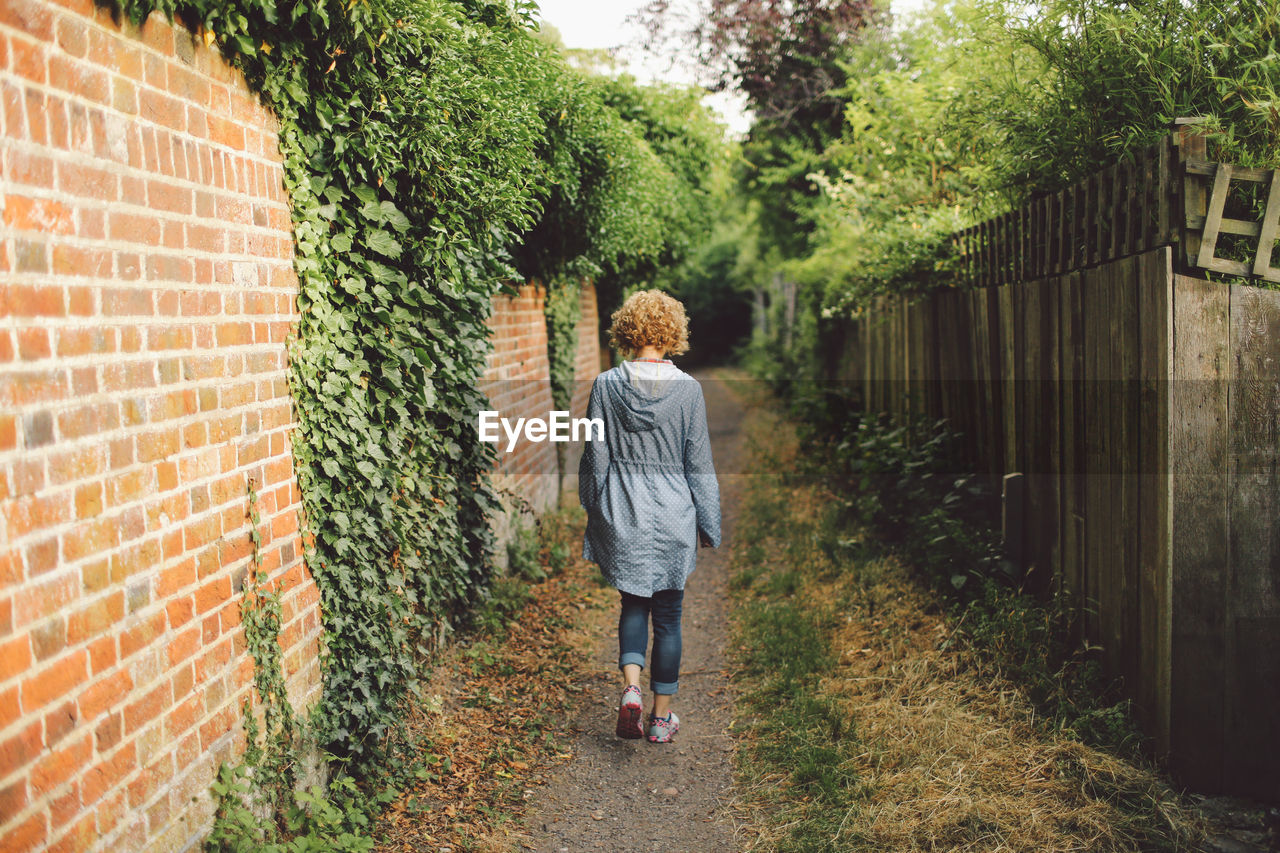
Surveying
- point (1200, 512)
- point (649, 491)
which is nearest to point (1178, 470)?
point (1200, 512)

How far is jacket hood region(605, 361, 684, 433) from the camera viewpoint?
385 cm

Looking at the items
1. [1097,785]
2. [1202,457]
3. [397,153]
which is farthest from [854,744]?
[397,153]

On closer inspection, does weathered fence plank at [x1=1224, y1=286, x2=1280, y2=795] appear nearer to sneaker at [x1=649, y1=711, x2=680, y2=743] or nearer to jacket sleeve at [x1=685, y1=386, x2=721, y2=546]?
jacket sleeve at [x1=685, y1=386, x2=721, y2=546]

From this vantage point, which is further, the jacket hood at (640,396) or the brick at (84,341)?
the jacket hood at (640,396)

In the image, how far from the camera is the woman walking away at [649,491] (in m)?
3.84

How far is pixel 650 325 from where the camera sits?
3.93m

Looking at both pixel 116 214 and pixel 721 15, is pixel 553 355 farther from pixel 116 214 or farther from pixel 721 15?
pixel 721 15

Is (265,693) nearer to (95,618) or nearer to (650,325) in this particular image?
(95,618)

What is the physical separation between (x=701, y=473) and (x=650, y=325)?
72 cm

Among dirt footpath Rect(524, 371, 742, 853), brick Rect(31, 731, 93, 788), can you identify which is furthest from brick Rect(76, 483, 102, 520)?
dirt footpath Rect(524, 371, 742, 853)

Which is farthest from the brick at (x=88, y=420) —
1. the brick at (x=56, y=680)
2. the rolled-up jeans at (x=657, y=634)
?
the rolled-up jeans at (x=657, y=634)

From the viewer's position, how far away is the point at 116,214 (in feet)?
6.66

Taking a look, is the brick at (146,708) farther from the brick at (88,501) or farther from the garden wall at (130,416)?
the brick at (88,501)

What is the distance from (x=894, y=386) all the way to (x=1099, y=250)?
14.8 ft
